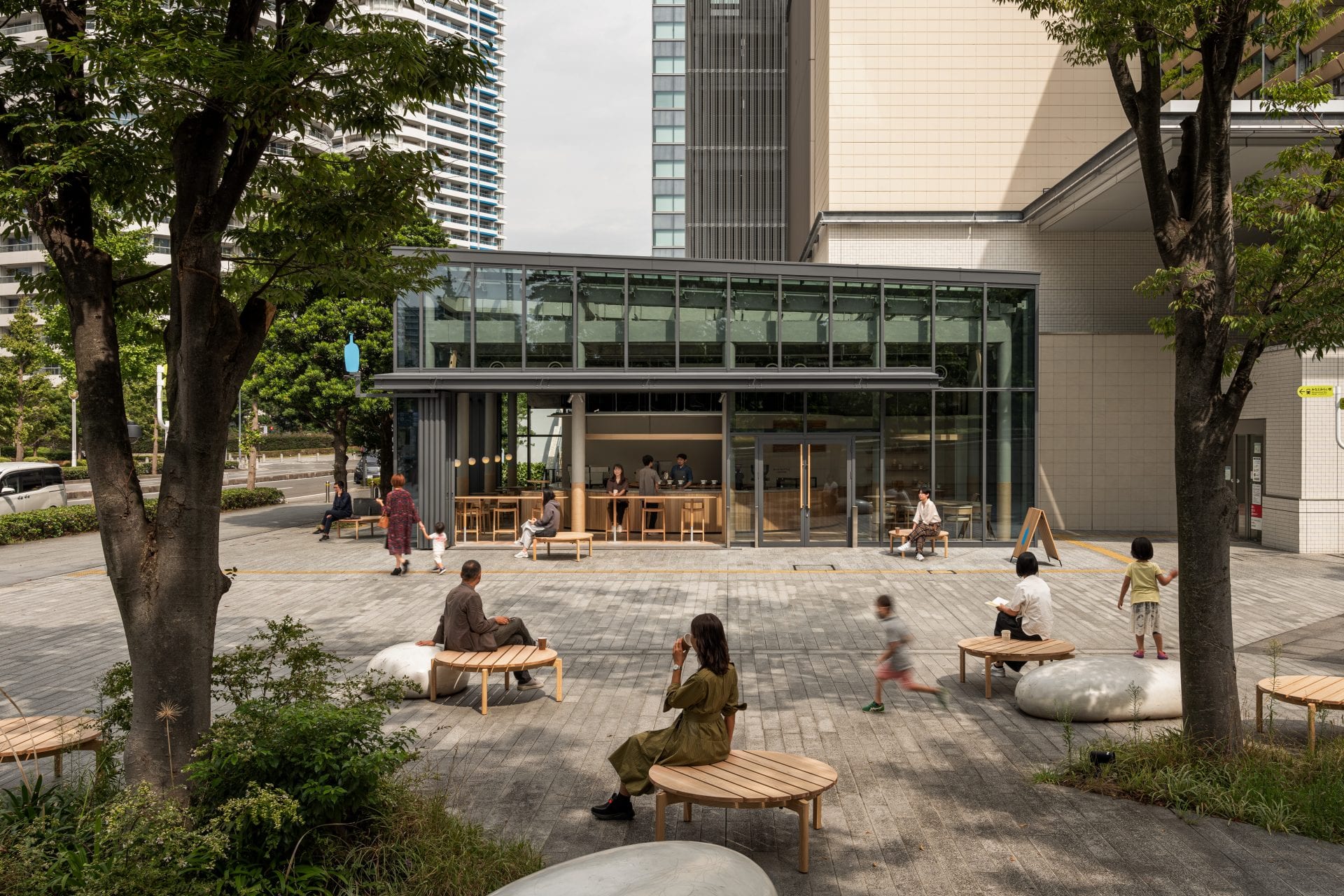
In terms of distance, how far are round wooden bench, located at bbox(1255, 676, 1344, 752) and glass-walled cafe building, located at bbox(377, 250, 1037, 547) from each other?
12.8m

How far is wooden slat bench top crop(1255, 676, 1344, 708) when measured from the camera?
7258 mm

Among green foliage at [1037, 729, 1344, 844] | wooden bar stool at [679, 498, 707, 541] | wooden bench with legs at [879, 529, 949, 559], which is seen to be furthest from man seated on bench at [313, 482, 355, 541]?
green foliage at [1037, 729, 1344, 844]

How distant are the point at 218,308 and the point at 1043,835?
5798mm

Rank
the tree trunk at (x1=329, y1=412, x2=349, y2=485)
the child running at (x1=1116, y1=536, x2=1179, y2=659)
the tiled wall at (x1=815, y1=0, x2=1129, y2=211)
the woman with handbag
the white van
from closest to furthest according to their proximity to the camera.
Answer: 1. the child running at (x1=1116, y1=536, x2=1179, y2=659)
2. the woman with handbag
3. the white van
4. the tree trunk at (x1=329, y1=412, x2=349, y2=485)
5. the tiled wall at (x1=815, y1=0, x2=1129, y2=211)

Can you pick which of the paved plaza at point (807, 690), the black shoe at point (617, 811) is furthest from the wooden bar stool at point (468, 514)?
the black shoe at point (617, 811)

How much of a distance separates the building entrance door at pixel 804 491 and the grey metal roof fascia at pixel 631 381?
1252mm

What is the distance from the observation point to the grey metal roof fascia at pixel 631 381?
65.2 feet

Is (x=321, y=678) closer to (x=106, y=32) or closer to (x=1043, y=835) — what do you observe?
(x=106, y=32)

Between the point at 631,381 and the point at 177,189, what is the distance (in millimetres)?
14442

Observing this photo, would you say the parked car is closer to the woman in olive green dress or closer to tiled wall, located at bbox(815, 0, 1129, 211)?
tiled wall, located at bbox(815, 0, 1129, 211)

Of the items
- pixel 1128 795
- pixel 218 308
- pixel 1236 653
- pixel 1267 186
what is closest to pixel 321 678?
pixel 218 308

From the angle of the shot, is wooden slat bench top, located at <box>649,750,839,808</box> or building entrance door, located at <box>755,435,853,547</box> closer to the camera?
wooden slat bench top, located at <box>649,750,839,808</box>

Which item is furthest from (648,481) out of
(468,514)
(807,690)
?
(807,690)

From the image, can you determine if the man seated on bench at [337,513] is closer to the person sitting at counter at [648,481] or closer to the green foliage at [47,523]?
the green foliage at [47,523]
